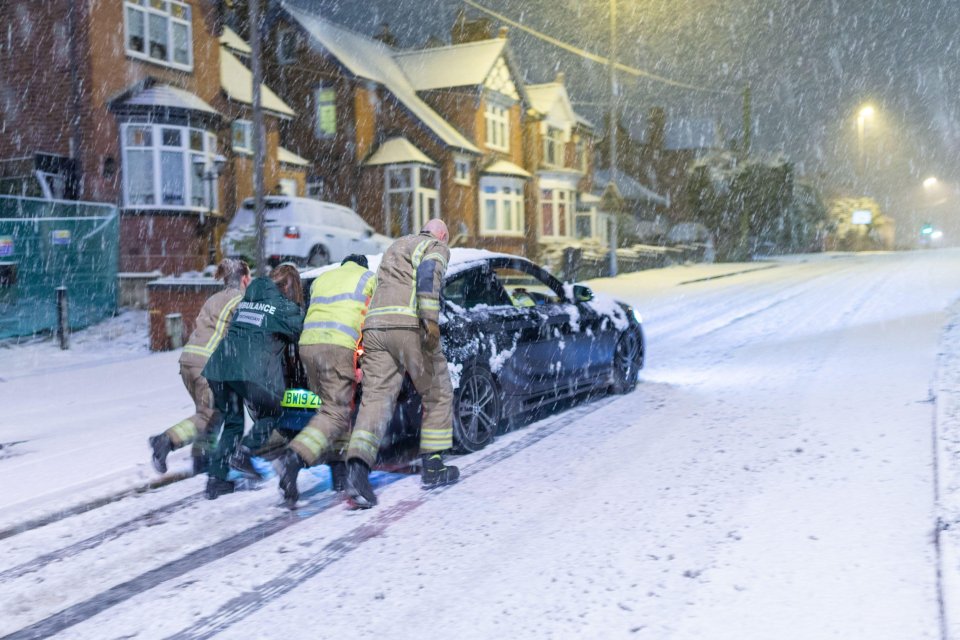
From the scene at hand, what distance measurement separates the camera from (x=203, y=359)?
20.0 ft

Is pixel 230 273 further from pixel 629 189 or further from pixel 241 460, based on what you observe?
pixel 629 189

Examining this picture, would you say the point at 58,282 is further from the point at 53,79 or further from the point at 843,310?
the point at 843,310

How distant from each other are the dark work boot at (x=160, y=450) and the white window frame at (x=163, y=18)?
58.8 ft

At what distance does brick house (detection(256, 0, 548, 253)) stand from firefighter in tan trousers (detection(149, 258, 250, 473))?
24.5 metres

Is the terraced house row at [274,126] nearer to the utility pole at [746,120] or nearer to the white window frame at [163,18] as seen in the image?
the white window frame at [163,18]

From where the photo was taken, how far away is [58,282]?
14828mm

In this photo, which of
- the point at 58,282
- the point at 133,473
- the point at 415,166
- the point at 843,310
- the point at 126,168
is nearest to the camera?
the point at 133,473

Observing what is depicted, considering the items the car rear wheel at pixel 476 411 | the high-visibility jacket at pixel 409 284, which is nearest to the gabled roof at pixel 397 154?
the car rear wheel at pixel 476 411

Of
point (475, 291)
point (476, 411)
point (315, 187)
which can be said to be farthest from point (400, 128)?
point (476, 411)

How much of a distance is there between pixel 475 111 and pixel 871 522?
32.7 meters

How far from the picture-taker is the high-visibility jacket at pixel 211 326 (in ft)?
20.0

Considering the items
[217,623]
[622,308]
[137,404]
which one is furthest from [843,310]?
[217,623]

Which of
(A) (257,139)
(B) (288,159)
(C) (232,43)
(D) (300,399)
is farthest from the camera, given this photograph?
(B) (288,159)

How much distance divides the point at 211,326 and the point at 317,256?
14463 mm
